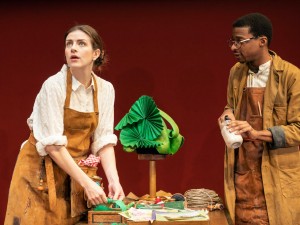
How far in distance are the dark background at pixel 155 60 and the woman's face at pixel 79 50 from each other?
1.21m

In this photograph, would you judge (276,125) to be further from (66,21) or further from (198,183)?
(66,21)

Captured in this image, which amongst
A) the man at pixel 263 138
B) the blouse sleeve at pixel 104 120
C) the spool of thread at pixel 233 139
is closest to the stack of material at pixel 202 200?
the man at pixel 263 138

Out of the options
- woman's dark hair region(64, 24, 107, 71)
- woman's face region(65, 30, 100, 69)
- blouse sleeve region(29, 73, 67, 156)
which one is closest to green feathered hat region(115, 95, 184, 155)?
woman's dark hair region(64, 24, 107, 71)

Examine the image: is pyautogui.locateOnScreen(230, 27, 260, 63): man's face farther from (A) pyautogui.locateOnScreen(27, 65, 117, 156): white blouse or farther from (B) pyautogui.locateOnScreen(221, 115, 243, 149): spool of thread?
(A) pyautogui.locateOnScreen(27, 65, 117, 156): white blouse

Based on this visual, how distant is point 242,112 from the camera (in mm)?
3297

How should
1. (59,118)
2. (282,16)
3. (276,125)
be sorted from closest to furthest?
(59,118), (276,125), (282,16)

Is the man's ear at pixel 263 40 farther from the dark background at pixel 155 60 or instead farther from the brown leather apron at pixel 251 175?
the dark background at pixel 155 60

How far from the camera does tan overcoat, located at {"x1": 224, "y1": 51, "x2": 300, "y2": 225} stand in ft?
10.2

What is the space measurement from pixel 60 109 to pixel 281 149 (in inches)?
Result: 46.7

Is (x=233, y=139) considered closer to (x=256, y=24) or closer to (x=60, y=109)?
(x=256, y=24)

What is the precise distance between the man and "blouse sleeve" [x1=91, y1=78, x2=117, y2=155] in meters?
0.59

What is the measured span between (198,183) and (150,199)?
1003 mm

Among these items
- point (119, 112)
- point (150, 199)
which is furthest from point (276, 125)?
point (119, 112)

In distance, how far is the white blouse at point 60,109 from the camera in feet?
9.36
